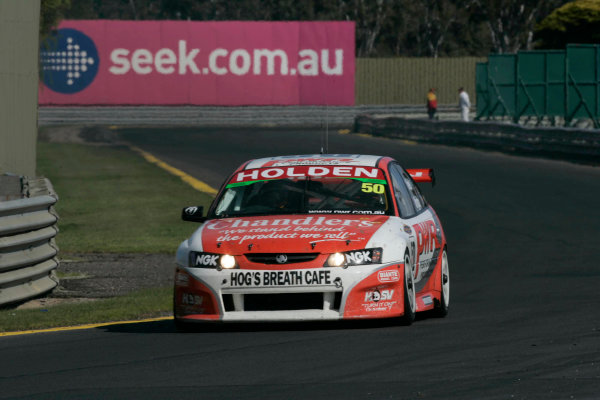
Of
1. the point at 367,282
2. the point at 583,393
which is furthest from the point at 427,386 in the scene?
the point at 367,282

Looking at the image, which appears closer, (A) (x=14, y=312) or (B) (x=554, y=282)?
(A) (x=14, y=312)

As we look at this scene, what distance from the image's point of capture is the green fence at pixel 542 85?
141ft

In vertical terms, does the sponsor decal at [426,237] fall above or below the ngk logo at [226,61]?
below

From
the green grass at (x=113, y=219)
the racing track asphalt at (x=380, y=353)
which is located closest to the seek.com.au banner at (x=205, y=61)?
the green grass at (x=113, y=219)

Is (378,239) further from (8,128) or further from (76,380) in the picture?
(8,128)

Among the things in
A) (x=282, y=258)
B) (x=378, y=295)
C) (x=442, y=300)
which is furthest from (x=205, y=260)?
(x=442, y=300)

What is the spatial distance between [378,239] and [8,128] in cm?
623

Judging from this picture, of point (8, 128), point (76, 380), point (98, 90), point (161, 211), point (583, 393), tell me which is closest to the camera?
point (583, 393)

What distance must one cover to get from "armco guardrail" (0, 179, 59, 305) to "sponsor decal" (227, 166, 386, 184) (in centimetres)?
259

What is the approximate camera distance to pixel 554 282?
14.1 m

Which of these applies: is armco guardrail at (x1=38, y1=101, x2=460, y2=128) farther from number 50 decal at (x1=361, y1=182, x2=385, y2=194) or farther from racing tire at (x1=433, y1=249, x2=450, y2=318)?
number 50 decal at (x1=361, y1=182, x2=385, y2=194)

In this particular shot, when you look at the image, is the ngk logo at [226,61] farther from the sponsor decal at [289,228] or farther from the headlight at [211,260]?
the headlight at [211,260]

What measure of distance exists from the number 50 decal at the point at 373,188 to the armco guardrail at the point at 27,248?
364cm

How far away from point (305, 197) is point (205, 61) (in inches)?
2238
